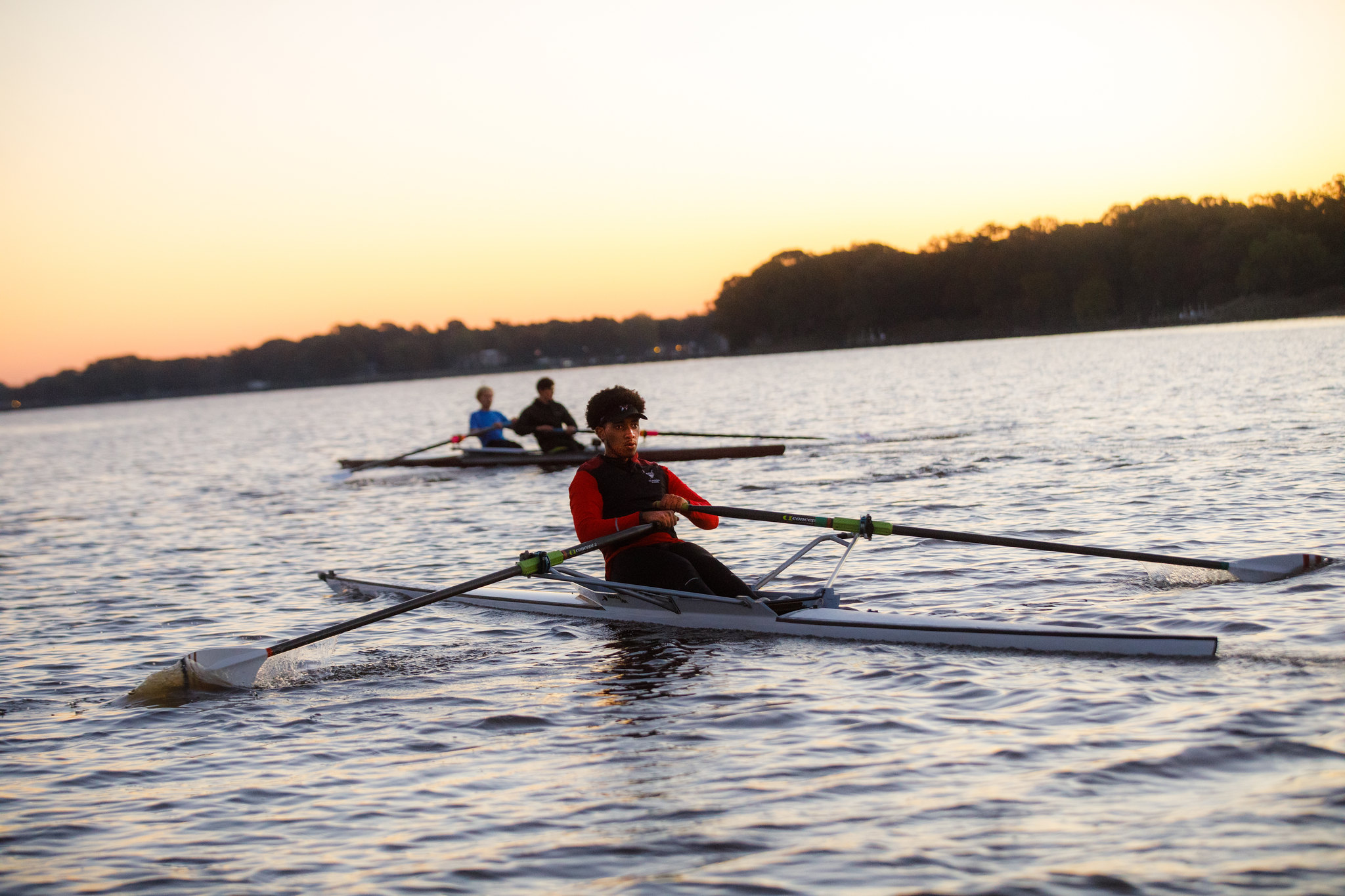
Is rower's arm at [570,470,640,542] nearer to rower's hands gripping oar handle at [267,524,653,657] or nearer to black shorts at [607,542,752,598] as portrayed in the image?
rower's hands gripping oar handle at [267,524,653,657]

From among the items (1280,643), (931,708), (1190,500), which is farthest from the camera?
(1190,500)

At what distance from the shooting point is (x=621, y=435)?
8094mm

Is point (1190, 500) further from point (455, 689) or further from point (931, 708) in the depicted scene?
point (455, 689)

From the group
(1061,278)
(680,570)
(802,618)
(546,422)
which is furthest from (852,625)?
(1061,278)

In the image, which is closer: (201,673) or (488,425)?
(201,673)

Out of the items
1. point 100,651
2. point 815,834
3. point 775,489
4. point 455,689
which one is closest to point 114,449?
point 775,489

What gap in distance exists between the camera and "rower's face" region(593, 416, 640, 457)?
806cm

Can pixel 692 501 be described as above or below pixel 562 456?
above

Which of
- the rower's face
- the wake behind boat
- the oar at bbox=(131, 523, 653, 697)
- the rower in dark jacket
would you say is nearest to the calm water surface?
the oar at bbox=(131, 523, 653, 697)

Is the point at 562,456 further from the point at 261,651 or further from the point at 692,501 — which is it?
the point at 261,651

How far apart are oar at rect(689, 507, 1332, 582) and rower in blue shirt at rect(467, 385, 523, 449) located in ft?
45.0

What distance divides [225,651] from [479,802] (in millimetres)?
3128

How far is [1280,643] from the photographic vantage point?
6.80m

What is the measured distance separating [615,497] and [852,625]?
1.87 meters
